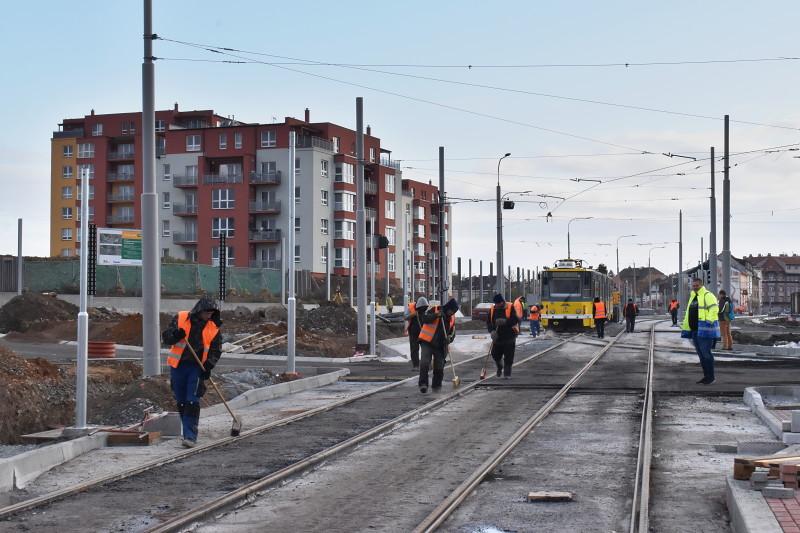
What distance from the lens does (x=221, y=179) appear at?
292 feet

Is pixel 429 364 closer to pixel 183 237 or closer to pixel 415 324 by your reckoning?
pixel 415 324

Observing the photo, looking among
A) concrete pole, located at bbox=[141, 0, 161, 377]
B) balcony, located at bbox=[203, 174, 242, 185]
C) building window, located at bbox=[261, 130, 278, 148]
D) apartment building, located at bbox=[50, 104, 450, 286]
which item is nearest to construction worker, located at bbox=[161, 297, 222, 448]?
concrete pole, located at bbox=[141, 0, 161, 377]

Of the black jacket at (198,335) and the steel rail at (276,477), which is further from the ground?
the black jacket at (198,335)

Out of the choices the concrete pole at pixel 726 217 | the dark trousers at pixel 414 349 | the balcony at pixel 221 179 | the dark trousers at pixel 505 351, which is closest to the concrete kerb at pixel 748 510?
the dark trousers at pixel 505 351

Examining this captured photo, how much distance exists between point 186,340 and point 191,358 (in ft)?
0.70

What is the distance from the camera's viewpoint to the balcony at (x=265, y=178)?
87.4m

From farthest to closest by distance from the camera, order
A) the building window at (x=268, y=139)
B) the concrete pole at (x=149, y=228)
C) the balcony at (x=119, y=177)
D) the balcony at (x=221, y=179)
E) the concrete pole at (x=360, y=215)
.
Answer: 1. the balcony at (x=119, y=177)
2. the balcony at (x=221, y=179)
3. the building window at (x=268, y=139)
4. the concrete pole at (x=360, y=215)
5. the concrete pole at (x=149, y=228)

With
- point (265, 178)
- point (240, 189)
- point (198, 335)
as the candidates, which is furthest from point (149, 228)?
point (240, 189)

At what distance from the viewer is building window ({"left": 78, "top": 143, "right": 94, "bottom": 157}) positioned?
98000 mm

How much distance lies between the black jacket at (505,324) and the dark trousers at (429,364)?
2.62 meters

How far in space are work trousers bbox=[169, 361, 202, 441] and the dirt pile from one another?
32118 mm

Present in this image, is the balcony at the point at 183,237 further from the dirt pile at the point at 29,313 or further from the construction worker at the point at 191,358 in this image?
the construction worker at the point at 191,358

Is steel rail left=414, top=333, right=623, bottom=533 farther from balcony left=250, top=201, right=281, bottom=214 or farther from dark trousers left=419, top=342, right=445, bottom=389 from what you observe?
balcony left=250, top=201, right=281, bottom=214

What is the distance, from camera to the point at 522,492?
31.9 ft
